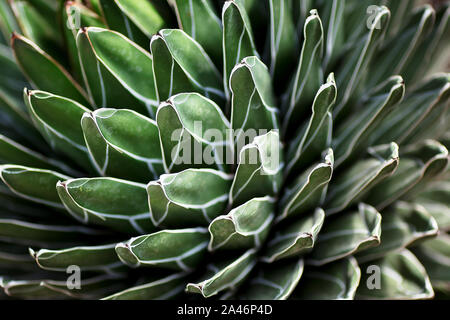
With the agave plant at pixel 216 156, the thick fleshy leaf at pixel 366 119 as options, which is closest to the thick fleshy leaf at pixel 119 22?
the agave plant at pixel 216 156

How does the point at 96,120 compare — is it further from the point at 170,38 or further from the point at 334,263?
the point at 334,263

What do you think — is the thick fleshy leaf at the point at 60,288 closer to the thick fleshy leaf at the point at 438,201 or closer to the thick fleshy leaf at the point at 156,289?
the thick fleshy leaf at the point at 156,289

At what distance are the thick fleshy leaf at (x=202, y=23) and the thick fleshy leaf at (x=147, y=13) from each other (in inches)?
1.1

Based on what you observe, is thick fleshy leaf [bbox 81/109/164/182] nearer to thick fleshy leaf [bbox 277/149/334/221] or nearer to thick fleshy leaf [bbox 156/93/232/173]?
thick fleshy leaf [bbox 156/93/232/173]

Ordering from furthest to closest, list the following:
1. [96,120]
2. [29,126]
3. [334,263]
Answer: [29,126] < [334,263] < [96,120]

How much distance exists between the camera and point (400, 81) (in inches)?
29.4

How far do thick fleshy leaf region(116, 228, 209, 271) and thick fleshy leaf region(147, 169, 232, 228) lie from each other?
3 centimetres

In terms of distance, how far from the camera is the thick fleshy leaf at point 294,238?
0.69m

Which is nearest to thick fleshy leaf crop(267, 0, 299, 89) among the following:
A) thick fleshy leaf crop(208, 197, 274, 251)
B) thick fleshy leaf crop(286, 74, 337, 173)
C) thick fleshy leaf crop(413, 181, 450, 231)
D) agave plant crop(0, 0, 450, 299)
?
agave plant crop(0, 0, 450, 299)

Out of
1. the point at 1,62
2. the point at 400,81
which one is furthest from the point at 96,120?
the point at 400,81

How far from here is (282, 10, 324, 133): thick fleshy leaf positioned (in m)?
0.72

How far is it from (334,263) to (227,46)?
369mm

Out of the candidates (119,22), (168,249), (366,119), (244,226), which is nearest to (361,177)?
(366,119)

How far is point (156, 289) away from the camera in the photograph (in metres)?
0.74
